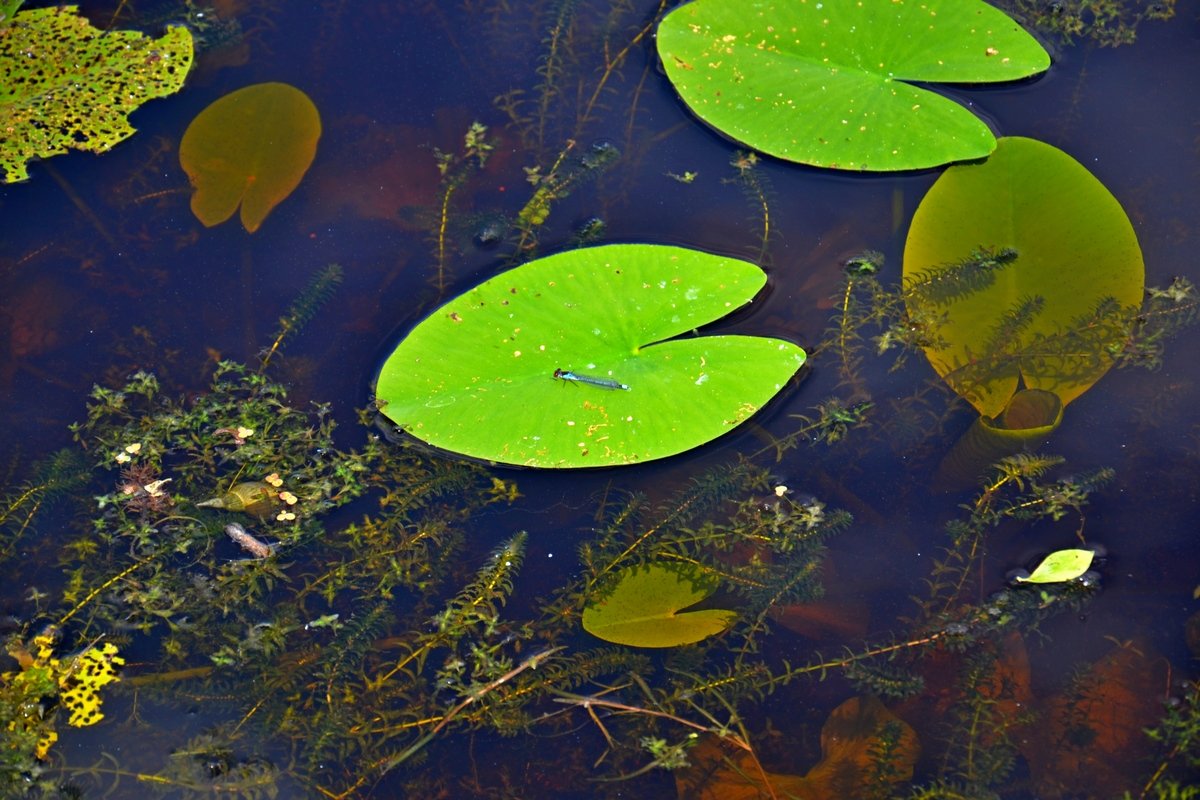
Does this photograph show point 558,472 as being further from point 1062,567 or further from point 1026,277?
point 1026,277

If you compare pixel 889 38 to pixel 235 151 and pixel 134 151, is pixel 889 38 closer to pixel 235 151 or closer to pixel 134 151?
pixel 235 151

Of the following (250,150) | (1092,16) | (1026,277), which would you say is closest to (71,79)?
(250,150)

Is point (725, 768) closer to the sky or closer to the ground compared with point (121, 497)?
closer to the ground

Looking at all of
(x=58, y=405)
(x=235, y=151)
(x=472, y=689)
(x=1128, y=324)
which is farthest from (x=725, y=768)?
(x=235, y=151)

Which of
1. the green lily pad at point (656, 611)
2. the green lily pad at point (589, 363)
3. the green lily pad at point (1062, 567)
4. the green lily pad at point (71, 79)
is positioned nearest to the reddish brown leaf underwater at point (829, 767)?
the green lily pad at point (656, 611)

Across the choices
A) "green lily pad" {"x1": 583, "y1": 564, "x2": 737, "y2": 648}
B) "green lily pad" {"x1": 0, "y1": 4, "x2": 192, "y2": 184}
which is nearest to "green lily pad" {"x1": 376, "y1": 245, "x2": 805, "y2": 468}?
"green lily pad" {"x1": 583, "y1": 564, "x2": 737, "y2": 648}
